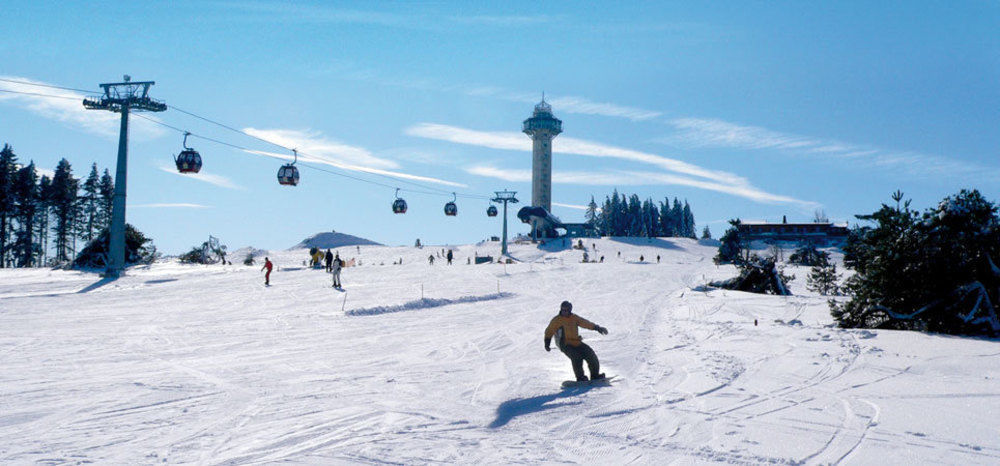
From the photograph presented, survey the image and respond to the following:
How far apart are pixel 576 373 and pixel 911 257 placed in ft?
35.5

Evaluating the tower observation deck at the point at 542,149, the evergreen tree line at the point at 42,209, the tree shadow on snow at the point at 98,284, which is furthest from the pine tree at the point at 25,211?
the tower observation deck at the point at 542,149

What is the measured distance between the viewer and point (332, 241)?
96.9m

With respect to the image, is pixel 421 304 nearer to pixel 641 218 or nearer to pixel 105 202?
pixel 105 202

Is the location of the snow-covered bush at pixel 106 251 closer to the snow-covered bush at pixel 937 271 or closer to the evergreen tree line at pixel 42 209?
the evergreen tree line at pixel 42 209

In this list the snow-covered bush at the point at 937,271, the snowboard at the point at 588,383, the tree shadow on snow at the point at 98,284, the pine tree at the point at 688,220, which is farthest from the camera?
the pine tree at the point at 688,220

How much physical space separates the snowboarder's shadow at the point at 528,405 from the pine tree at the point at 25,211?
219 feet

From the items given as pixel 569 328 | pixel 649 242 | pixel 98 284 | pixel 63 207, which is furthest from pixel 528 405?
pixel 649 242

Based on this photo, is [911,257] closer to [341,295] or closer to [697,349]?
[697,349]

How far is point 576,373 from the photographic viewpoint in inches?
378

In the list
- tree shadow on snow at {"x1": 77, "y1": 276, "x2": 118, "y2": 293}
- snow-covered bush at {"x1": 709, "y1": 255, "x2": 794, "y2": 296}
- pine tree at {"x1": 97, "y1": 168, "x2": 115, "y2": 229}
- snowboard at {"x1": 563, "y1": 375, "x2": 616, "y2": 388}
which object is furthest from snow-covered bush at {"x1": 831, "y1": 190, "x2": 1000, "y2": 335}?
pine tree at {"x1": 97, "y1": 168, "x2": 115, "y2": 229}

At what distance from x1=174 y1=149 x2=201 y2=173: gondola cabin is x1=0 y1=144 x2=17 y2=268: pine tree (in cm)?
3863

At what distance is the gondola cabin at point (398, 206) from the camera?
5138 centimetres

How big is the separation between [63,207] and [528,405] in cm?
7427

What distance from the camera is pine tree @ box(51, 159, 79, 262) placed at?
64.4 m
